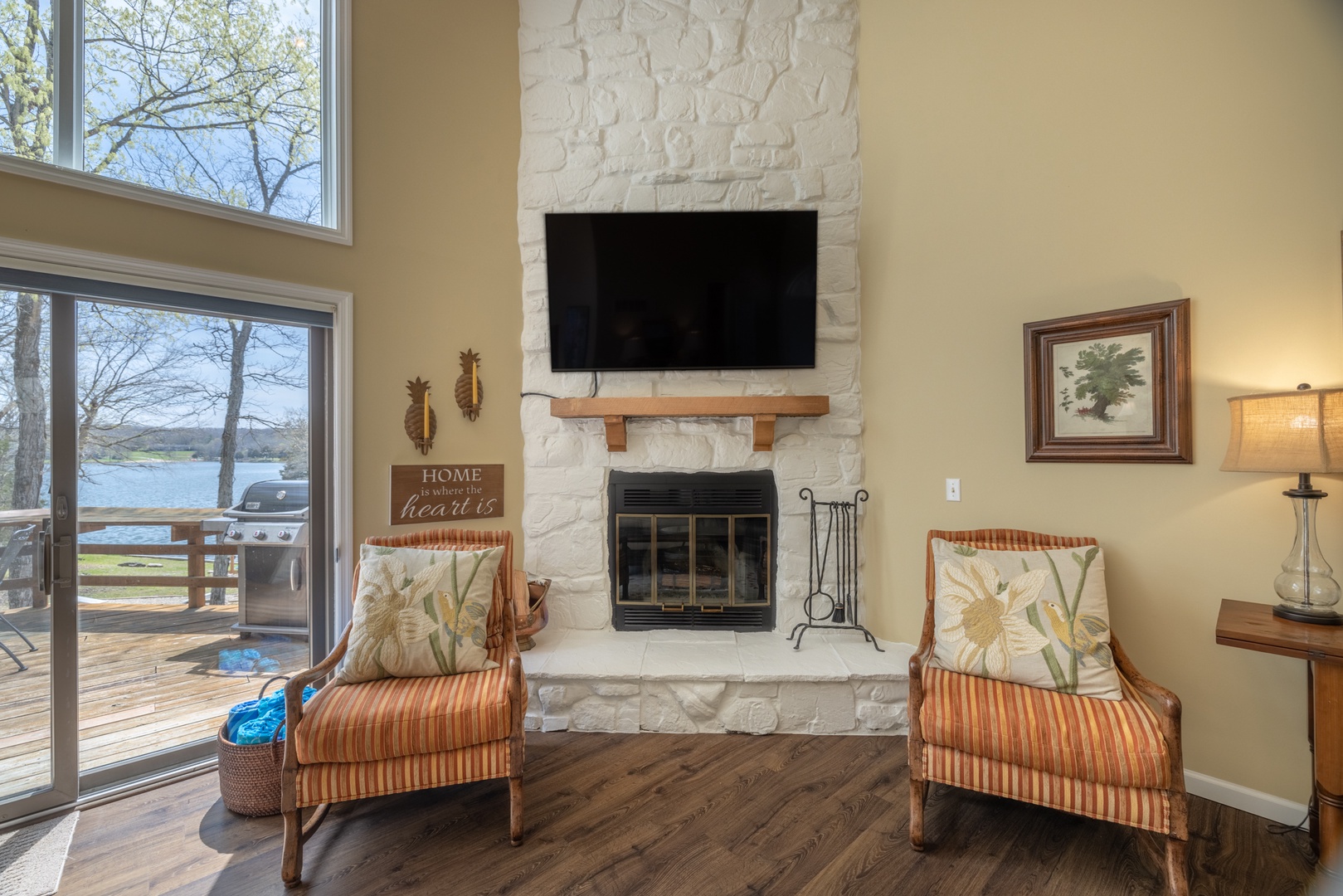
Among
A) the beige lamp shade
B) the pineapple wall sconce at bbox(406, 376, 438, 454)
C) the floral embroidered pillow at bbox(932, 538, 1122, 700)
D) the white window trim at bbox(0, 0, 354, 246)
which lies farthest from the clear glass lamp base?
the white window trim at bbox(0, 0, 354, 246)

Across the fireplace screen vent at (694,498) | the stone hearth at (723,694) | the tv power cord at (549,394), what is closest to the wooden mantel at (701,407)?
the tv power cord at (549,394)

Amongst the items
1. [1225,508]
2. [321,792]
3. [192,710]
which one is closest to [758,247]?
[1225,508]

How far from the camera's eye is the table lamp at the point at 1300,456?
1.58m

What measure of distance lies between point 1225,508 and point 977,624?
38.0 inches

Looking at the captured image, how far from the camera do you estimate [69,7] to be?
197cm

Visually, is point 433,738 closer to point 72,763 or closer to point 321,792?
point 321,792

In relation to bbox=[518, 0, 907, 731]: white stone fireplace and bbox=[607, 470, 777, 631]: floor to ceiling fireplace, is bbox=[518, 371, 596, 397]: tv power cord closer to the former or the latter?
bbox=[518, 0, 907, 731]: white stone fireplace

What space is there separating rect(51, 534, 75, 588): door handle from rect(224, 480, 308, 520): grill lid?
1.44 ft

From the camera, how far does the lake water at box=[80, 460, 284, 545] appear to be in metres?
2.02

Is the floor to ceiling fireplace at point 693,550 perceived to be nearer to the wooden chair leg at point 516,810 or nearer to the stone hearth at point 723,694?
the stone hearth at point 723,694

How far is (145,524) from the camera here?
2123 millimetres

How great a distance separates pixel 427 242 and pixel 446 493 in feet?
3.99

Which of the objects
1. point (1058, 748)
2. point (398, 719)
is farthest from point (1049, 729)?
point (398, 719)

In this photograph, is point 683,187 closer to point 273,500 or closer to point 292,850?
point 273,500
